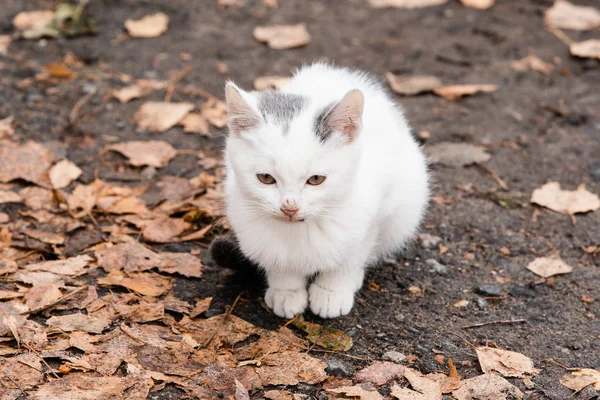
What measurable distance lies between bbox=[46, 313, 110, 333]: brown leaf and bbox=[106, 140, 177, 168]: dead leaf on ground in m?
1.55

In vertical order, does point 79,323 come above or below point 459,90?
above

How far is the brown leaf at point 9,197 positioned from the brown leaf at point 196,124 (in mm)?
1234

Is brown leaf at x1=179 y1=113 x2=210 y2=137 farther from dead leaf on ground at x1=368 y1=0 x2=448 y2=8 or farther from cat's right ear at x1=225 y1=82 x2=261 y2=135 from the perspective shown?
dead leaf on ground at x1=368 y1=0 x2=448 y2=8

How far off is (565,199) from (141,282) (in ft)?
8.17

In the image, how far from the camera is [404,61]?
5.82 metres

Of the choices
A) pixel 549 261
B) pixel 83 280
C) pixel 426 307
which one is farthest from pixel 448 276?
pixel 83 280

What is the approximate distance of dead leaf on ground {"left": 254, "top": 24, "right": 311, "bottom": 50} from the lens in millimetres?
5934

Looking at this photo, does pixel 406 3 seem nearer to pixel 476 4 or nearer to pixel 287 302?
pixel 476 4

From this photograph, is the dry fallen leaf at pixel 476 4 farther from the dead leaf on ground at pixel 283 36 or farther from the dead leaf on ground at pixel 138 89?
the dead leaf on ground at pixel 138 89

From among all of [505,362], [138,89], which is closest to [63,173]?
[138,89]

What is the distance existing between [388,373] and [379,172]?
2.88 feet

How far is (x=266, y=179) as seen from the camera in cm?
301

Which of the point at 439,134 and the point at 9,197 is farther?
the point at 439,134

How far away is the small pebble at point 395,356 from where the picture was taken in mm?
3115
